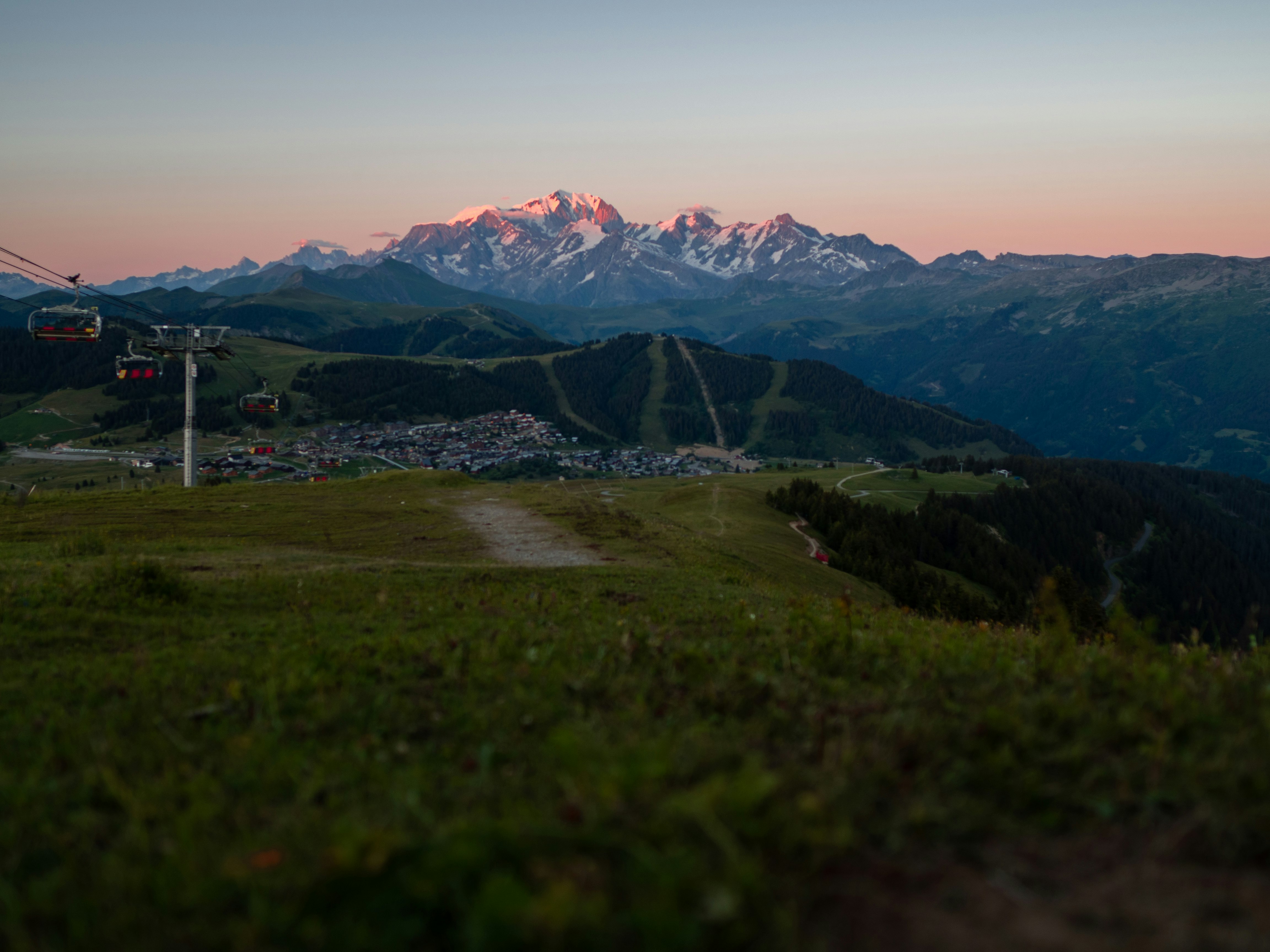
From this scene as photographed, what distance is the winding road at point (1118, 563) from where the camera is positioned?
127625mm

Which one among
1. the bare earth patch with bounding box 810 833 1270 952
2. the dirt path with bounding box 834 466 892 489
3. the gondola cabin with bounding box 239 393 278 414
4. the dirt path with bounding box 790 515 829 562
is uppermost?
the bare earth patch with bounding box 810 833 1270 952

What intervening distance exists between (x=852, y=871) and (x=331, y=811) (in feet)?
10.9

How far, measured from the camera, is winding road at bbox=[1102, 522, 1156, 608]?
128m

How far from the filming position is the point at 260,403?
62.0 m

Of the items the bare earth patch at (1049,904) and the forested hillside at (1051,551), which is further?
the forested hillside at (1051,551)

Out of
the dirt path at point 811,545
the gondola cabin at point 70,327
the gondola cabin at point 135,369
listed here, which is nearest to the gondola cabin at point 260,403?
the gondola cabin at point 135,369

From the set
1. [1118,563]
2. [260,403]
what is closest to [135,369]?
[260,403]

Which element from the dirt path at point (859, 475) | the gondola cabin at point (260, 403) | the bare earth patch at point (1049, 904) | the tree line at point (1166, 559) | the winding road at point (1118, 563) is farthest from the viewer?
the tree line at point (1166, 559)

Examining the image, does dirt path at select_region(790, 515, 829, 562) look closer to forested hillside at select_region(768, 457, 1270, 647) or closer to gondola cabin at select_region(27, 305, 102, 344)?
forested hillside at select_region(768, 457, 1270, 647)

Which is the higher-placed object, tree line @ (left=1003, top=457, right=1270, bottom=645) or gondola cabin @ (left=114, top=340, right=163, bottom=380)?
gondola cabin @ (left=114, top=340, right=163, bottom=380)

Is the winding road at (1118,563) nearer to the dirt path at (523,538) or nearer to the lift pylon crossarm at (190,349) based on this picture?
the dirt path at (523,538)

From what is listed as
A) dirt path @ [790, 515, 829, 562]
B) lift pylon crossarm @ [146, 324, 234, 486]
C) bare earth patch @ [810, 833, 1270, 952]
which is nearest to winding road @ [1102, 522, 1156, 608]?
dirt path @ [790, 515, 829, 562]

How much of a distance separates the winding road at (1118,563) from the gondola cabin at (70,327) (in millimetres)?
129521

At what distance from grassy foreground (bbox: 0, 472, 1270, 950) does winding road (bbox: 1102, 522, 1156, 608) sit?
128137 mm
